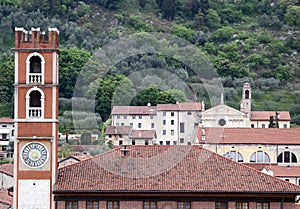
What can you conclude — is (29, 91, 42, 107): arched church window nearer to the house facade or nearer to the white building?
the house facade

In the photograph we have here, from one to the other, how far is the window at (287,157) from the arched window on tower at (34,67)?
150 ft

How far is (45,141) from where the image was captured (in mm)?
46281

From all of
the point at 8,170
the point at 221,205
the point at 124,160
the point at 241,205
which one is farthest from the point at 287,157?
the point at 124,160

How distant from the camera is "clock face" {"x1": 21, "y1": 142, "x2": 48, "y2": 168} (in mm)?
46031

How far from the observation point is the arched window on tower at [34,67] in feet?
153

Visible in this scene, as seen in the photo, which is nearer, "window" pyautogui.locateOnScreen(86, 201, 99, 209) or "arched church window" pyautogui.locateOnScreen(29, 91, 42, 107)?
"window" pyautogui.locateOnScreen(86, 201, 99, 209)

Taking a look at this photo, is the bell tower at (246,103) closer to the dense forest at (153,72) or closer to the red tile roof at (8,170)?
the dense forest at (153,72)

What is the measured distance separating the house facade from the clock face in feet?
4.59

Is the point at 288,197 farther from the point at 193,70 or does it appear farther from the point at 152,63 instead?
the point at 193,70

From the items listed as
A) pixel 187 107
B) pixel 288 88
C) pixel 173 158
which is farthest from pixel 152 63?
pixel 173 158

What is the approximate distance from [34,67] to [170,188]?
1032 cm

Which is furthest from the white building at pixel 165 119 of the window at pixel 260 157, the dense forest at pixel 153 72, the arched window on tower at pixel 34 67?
the arched window on tower at pixel 34 67

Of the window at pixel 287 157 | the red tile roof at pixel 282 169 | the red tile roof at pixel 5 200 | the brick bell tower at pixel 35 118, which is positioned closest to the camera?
the brick bell tower at pixel 35 118

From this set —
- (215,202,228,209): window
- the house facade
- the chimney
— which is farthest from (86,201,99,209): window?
(215,202,228,209): window
